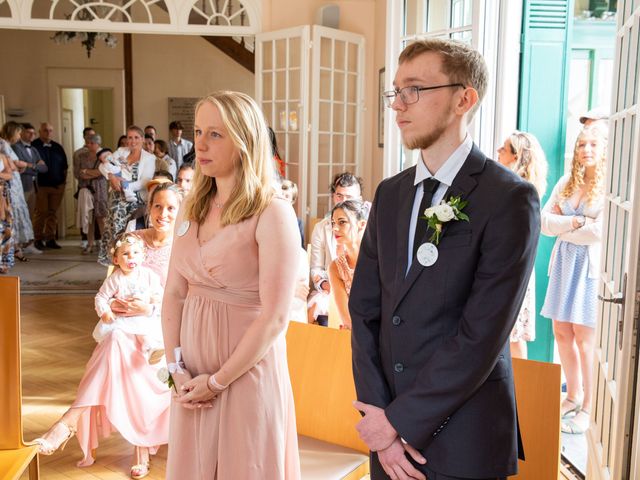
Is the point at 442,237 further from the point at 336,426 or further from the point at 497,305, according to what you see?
the point at 336,426

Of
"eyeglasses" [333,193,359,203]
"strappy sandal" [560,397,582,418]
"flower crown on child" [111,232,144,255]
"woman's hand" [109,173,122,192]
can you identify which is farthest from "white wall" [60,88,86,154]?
"strappy sandal" [560,397,582,418]

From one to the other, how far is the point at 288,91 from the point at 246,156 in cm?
510

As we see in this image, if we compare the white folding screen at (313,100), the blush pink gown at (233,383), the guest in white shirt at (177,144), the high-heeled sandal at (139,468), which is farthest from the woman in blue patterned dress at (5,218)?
the blush pink gown at (233,383)

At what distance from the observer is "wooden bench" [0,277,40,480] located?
94.7 inches

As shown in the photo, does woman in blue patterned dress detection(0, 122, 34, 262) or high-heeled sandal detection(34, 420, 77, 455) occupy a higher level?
woman in blue patterned dress detection(0, 122, 34, 262)

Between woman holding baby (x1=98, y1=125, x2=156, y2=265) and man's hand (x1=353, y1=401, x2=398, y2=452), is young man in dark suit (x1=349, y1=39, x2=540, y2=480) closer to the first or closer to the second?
man's hand (x1=353, y1=401, x2=398, y2=452)

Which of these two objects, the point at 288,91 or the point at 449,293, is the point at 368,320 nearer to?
the point at 449,293

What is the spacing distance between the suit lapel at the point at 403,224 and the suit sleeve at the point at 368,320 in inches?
3.6

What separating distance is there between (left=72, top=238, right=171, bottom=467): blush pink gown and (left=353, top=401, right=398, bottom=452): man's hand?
6.91ft

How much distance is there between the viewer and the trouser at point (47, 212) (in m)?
10.7

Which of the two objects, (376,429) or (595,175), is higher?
(595,175)

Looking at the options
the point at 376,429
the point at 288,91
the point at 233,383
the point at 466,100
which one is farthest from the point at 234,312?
the point at 288,91

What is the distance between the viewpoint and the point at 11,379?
2424mm

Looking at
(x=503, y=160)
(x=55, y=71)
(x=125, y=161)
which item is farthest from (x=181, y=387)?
(x=55, y=71)
